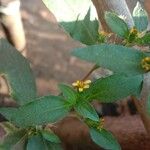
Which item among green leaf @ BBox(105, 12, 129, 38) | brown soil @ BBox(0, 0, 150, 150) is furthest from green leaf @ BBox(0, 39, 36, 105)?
brown soil @ BBox(0, 0, 150, 150)

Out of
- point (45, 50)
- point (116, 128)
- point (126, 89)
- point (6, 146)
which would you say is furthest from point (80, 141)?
point (45, 50)

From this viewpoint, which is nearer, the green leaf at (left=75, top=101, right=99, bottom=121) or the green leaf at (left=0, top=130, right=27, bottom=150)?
the green leaf at (left=75, top=101, right=99, bottom=121)

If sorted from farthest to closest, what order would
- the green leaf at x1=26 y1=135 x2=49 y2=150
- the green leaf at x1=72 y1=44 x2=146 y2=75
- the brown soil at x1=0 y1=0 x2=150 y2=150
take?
the brown soil at x1=0 y1=0 x2=150 y2=150 → the green leaf at x1=26 y1=135 x2=49 y2=150 → the green leaf at x1=72 y1=44 x2=146 y2=75

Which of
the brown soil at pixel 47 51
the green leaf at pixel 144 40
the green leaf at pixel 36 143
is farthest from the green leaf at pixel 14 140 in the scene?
the brown soil at pixel 47 51

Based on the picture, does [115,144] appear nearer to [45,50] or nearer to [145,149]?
[145,149]

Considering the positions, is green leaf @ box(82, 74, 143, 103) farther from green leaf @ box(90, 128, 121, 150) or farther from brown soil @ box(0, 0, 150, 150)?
brown soil @ box(0, 0, 150, 150)

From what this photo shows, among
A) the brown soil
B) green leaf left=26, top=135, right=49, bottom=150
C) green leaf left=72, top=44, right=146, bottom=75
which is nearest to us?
green leaf left=72, top=44, right=146, bottom=75

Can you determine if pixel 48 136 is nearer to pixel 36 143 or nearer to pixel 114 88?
pixel 36 143
